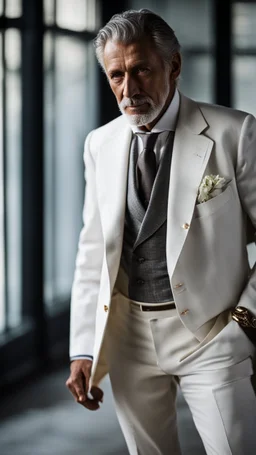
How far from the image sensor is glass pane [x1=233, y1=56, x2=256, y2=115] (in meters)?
7.02

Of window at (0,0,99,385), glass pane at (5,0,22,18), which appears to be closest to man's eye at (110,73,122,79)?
window at (0,0,99,385)

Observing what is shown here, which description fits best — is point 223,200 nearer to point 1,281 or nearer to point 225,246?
point 225,246

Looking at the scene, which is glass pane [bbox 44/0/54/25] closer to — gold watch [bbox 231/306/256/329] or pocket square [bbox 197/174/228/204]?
pocket square [bbox 197/174/228/204]

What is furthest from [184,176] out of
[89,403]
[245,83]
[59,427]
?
[245,83]

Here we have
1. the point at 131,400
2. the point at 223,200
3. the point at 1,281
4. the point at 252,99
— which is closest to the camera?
the point at 223,200

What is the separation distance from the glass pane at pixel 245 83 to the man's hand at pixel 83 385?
491 centimetres

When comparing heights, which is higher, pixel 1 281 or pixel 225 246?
pixel 225 246

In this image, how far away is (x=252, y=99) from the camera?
Result: 276 inches

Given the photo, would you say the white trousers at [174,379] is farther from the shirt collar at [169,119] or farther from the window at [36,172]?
the window at [36,172]

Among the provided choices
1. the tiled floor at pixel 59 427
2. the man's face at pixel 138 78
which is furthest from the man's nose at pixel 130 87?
the tiled floor at pixel 59 427

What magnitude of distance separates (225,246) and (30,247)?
3208 mm

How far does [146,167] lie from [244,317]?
518mm

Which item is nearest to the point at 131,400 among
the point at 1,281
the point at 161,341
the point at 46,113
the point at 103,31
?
the point at 161,341

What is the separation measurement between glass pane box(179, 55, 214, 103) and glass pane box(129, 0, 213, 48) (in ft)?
0.46
